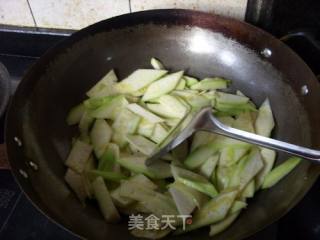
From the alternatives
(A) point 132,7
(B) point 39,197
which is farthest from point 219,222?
(A) point 132,7

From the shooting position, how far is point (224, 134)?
2.38ft

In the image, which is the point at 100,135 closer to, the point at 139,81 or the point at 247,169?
the point at 139,81

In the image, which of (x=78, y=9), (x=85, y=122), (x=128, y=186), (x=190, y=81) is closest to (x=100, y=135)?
(x=85, y=122)

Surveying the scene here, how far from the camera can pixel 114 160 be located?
829 millimetres

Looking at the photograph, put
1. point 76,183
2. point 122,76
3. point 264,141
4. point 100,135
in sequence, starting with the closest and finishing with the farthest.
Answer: point 264,141 < point 76,183 < point 100,135 < point 122,76

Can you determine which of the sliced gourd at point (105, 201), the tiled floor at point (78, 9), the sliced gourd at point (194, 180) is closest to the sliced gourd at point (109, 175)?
the sliced gourd at point (105, 201)

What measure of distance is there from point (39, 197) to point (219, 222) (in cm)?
34

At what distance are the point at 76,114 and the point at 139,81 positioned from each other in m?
0.18

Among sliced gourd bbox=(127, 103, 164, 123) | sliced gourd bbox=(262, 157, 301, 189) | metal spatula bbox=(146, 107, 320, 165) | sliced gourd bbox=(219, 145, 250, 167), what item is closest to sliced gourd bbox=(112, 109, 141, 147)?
sliced gourd bbox=(127, 103, 164, 123)

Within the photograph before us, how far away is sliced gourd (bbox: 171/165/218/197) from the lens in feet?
2.44

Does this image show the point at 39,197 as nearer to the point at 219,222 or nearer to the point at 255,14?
the point at 219,222

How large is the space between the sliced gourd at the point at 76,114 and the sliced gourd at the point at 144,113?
0.11 m

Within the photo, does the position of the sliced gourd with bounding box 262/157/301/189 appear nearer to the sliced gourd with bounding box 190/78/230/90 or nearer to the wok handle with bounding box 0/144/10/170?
the sliced gourd with bounding box 190/78/230/90

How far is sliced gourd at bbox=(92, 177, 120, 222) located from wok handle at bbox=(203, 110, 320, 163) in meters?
0.24
